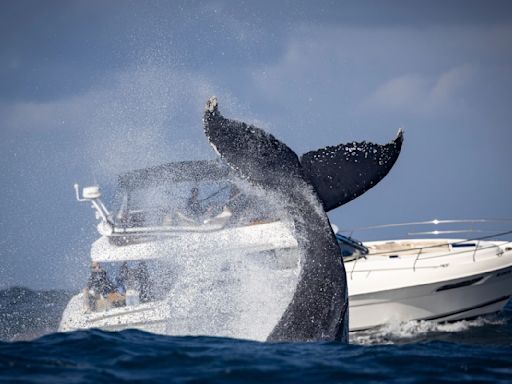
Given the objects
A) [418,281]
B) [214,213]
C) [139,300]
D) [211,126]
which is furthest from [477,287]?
[211,126]

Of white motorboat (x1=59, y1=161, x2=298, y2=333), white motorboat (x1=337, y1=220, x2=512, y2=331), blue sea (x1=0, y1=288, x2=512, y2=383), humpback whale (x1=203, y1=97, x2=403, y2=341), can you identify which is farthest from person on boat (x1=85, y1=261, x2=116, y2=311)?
humpback whale (x1=203, y1=97, x2=403, y2=341)

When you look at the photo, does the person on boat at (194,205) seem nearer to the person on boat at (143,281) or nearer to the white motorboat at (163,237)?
the white motorboat at (163,237)

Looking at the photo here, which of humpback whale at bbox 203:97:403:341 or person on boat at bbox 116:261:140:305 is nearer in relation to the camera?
humpback whale at bbox 203:97:403:341

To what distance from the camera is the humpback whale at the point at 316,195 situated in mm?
8297

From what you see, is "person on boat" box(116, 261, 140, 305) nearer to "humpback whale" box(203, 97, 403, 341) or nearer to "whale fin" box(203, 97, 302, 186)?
"humpback whale" box(203, 97, 403, 341)

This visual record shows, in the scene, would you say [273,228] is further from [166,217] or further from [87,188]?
[87,188]

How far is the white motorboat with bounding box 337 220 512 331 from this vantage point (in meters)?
18.1

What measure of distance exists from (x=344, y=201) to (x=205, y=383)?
2.81 m

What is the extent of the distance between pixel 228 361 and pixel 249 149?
220 centimetres

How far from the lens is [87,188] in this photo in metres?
18.9

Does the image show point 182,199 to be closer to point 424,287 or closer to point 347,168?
point 424,287

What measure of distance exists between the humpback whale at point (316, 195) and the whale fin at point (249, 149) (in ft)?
0.04

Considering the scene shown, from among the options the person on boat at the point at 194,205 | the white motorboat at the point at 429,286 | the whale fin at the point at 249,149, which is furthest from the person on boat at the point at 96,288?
the whale fin at the point at 249,149

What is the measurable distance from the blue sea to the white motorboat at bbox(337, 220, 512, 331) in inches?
319
